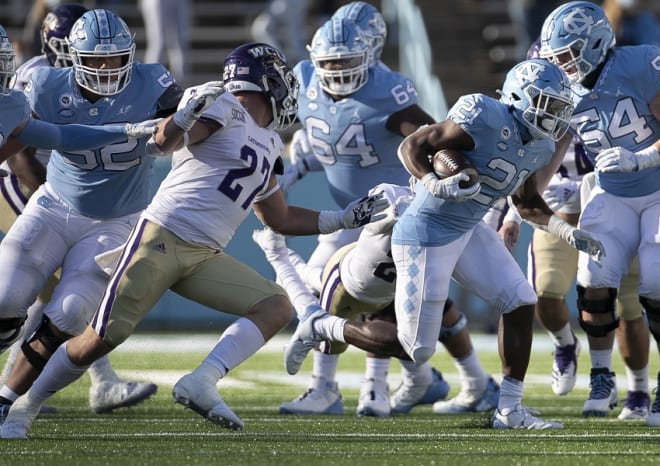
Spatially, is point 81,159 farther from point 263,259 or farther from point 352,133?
point 263,259

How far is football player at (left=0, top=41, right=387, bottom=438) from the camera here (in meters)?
5.05

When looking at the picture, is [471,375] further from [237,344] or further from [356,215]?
[237,344]

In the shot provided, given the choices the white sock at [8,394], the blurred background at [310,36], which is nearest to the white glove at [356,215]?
the white sock at [8,394]

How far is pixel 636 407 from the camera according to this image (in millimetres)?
6234

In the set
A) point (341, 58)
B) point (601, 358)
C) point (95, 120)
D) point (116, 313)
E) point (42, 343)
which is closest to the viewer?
point (116, 313)

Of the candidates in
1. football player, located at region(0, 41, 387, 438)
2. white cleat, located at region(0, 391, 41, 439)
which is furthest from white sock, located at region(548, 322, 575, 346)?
white cleat, located at region(0, 391, 41, 439)

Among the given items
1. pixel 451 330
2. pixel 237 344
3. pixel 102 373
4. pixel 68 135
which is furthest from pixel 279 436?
pixel 451 330

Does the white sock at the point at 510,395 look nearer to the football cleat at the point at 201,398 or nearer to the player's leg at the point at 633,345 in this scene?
the player's leg at the point at 633,345

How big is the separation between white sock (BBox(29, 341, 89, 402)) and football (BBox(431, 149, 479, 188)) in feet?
5.16

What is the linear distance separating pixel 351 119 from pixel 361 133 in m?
0.09

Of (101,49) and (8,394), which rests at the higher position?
(101,49)

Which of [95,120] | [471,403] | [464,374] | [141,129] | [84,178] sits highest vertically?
[141,129]

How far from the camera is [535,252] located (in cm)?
704

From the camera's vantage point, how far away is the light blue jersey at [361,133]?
22.3 feet
